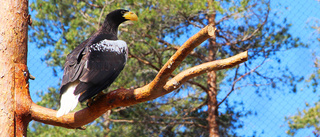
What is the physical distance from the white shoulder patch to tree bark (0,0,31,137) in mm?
471

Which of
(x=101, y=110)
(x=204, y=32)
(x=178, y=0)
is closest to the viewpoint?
(x=204, y=32)

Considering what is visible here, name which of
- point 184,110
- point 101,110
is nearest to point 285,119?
point 184,110

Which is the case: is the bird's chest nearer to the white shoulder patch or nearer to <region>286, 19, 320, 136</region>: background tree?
the white shoulder patch

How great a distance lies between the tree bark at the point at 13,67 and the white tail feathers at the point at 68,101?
0.25 metres

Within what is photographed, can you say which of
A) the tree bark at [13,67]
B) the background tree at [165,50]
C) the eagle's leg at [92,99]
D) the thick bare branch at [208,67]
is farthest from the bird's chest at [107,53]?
the background tree at [165,50]

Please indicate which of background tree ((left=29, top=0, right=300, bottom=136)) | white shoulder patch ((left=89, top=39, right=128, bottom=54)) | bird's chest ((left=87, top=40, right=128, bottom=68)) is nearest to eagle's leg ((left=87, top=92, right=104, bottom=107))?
bird's chest ((left=87, top=40, right=128, bottom=68))

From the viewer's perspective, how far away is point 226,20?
5766 mm

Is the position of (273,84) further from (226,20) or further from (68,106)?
(68,106)

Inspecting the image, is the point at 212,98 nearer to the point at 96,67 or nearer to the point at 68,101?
the point at 96,67

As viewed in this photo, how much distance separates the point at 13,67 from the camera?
7.40ft

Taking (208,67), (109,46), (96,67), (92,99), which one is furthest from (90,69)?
(208,67)

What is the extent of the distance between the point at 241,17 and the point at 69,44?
2.58m

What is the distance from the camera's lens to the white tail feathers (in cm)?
211

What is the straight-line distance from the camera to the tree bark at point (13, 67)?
2.18m
